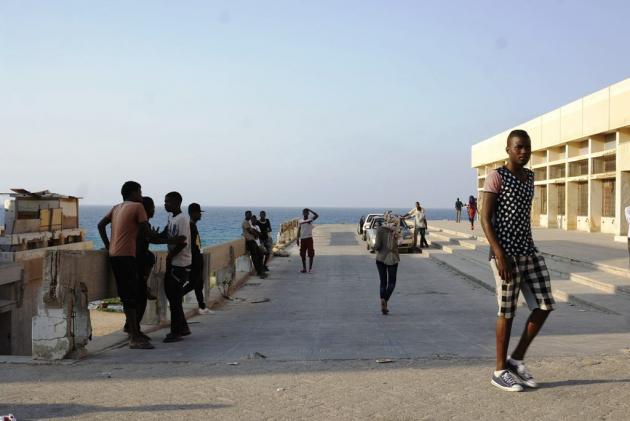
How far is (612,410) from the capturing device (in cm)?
485

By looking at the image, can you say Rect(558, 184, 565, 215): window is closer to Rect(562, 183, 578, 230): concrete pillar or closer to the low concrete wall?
Rect(562, 183, 578, 230): concrete pillar

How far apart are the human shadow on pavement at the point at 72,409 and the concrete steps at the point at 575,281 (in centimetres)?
802

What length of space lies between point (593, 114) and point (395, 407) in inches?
1158

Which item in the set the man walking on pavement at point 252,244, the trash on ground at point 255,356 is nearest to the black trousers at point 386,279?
the trash on ground at point 255,356

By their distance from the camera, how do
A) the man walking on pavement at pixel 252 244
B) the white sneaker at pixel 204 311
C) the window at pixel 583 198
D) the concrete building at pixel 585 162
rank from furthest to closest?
1. the window at pixel 583 198
2. the concrete building at pixel 585 162
3. the man walking on pavement at pixel 252 244
4. the white sneaker at pixel 204 311

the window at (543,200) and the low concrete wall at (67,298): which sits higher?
the window at (543,200)

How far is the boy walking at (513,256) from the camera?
A: 547 centimetres

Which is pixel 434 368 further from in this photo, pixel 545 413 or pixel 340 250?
pixel 340 250

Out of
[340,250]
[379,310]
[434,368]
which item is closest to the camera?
[434,368]

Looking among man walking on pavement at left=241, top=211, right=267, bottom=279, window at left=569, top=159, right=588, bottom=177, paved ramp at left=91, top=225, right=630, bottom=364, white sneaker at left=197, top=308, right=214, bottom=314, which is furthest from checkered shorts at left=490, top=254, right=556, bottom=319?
window at left=569, top=159, right=588, bottom=177

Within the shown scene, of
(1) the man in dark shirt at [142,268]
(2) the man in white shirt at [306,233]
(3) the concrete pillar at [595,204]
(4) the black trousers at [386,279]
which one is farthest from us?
(3) the concrete pillar at [595,204]

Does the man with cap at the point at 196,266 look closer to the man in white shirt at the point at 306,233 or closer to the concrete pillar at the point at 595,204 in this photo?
the man in white shirt at the point at 306,233

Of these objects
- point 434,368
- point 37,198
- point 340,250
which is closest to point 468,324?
point 434,368

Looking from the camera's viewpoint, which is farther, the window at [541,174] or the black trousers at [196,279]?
the window at [541,174]
